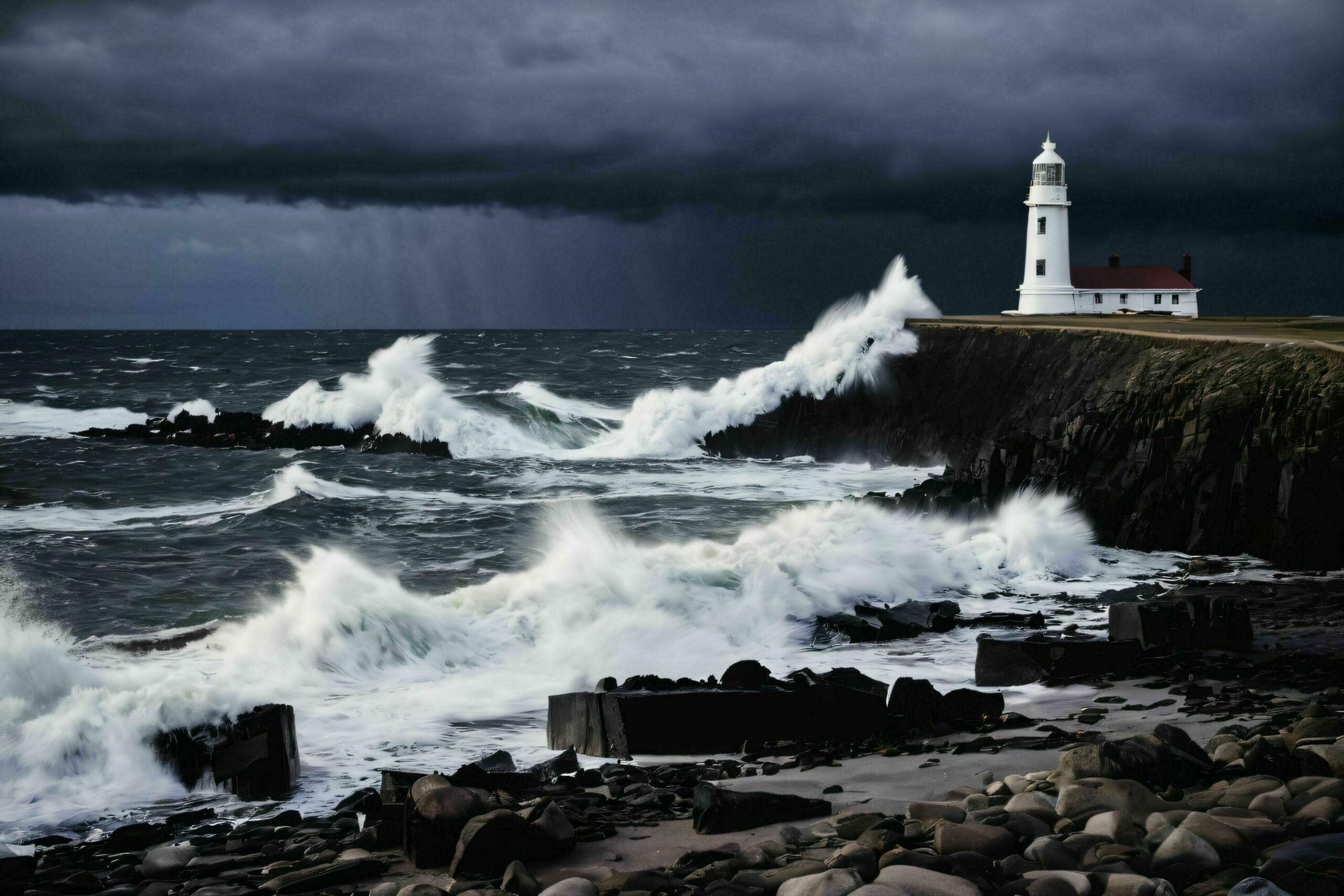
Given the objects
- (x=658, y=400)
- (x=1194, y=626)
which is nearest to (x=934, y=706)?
(x=1194, y=626)

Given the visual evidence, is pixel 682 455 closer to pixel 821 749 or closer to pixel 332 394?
pixel 332 394

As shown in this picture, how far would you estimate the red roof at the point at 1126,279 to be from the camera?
41.3 m

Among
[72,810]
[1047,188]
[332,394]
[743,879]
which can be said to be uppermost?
[1047,188]

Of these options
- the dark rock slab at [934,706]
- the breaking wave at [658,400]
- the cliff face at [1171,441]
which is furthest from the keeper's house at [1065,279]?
the dark rock slab at [934,706]

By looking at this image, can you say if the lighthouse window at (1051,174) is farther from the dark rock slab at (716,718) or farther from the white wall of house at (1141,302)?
the dark rock slab at (716,718)

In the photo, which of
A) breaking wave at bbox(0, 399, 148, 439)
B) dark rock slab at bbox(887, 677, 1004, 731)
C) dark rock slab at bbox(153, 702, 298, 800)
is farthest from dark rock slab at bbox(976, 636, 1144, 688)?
breaking wave at bbox(0, 399, 148, 439)

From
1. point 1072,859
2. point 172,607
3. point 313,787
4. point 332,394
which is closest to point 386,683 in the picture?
point 313,787

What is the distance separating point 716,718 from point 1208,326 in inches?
803

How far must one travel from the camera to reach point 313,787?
5.75 meters

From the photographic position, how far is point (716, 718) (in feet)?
20.2

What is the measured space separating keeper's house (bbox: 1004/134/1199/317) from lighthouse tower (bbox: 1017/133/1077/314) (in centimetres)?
2

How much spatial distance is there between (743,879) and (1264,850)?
1562mm

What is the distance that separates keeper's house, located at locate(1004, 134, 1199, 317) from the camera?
40094 millimetres

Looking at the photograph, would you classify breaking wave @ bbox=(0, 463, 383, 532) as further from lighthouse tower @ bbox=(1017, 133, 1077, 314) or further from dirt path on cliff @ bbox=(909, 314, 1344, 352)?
lighthouse tower @ bbox=(1017, 133, 1077, 314)
